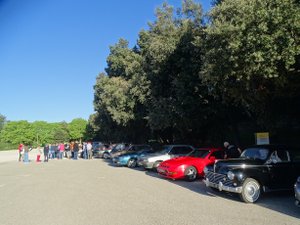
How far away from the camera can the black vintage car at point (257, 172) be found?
1064 cm

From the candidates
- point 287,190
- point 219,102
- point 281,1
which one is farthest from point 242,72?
point 219,102

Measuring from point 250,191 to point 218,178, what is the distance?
1.10 metres

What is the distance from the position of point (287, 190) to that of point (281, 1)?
6.41 metres

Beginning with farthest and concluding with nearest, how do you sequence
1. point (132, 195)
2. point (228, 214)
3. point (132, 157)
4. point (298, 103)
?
point (132, 157) < point (298, 103) < point (132, 195) < point (228, 214)

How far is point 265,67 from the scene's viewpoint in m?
12.5

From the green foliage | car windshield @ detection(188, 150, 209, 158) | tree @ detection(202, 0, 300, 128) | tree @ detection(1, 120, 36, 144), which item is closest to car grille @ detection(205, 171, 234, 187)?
tree @ detection(202, 0, 300, 128)

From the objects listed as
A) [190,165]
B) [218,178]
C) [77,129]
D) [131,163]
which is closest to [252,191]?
[218,178]

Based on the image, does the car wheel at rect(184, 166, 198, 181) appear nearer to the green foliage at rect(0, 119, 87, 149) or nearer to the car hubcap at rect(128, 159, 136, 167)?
the car hubcap at rect(128, 159, 136, 167)

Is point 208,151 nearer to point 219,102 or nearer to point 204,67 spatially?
point 204,67

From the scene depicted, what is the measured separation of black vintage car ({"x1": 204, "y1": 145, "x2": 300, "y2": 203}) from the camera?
10.6 m

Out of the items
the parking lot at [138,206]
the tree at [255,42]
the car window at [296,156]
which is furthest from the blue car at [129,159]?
the car window at [296,156]

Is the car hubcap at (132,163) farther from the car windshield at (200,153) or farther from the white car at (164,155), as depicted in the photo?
the car windshield at (200,153)

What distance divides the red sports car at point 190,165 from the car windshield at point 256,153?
3.42m

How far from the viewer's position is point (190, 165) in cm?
1587
